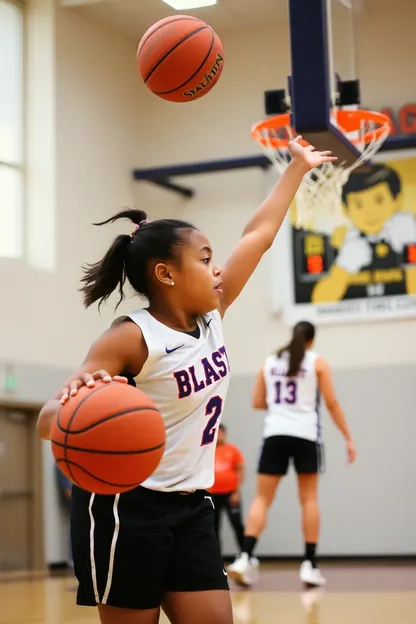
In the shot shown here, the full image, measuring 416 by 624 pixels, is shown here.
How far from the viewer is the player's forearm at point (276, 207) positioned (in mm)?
3369

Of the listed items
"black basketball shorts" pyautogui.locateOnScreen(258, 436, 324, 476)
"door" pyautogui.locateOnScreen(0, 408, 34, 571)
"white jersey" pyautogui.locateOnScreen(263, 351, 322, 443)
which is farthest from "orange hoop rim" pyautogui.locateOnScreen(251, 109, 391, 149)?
"door" pyautogui.locateOnScreen(0, 408, 34, 571)

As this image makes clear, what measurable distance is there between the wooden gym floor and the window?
12.6 feet

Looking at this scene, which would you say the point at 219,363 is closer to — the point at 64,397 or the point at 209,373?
the point at 209,373

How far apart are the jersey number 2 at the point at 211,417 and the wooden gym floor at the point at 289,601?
2884 millimetres

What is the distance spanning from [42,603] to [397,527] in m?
5.51

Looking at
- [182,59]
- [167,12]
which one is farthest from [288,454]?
[167,12]

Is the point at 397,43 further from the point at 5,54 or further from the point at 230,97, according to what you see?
the point at 5,54

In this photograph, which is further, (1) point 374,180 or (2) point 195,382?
(1) point 374,180

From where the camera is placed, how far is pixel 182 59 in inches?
176

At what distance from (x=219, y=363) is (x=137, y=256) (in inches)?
15.8

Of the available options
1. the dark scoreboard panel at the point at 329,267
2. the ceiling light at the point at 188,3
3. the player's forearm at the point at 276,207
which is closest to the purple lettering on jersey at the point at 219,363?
the player's forearm at the point at 276,207

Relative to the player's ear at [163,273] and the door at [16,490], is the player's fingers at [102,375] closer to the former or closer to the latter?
the player's ear at [163,273]

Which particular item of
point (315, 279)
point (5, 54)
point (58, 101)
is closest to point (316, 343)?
point (315, 279)

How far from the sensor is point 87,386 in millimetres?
2555
